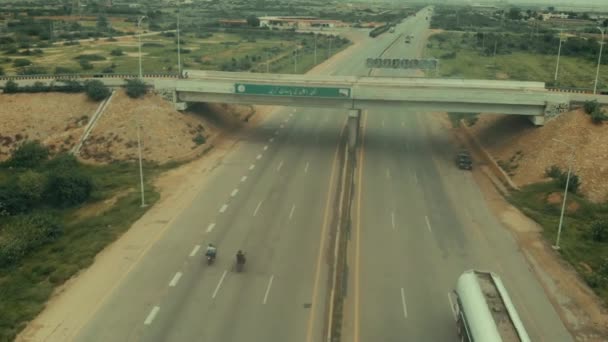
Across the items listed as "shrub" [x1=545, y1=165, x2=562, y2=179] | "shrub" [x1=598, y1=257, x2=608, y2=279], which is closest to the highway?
"shrub" [x1=598, y1=257, x2=608, y2=279]

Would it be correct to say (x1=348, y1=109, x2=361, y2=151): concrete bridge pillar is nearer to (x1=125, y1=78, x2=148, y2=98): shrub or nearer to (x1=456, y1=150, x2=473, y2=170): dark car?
(x1=456, y1=150, x2=473, y2=170): dark car

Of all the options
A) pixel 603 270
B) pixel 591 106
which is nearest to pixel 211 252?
pixel 603 270

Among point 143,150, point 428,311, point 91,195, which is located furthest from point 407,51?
point 428,311

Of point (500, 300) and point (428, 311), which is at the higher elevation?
point (500, 300)

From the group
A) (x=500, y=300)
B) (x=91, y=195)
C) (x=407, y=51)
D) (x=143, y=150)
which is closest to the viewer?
(x=500, y=300)

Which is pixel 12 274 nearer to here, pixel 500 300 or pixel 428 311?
pixel 428 311

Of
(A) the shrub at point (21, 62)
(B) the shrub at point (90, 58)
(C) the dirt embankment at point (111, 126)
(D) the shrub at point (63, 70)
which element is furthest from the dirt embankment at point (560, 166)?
(A) the shrub at point (21, 62)

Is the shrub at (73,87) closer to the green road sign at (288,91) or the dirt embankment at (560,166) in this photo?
the green road sign at (288,91)
